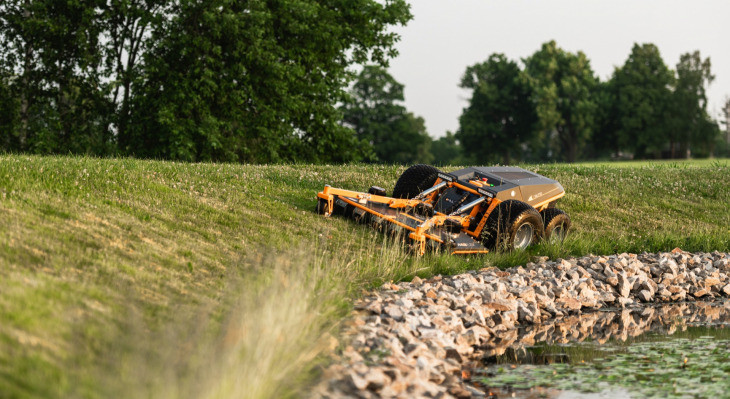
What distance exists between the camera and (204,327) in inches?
249

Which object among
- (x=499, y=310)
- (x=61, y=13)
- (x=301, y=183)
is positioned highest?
(x=61, y=13)

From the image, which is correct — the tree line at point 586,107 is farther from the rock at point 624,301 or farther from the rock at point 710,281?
the rock at point 624,301

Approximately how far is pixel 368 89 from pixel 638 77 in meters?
23.8

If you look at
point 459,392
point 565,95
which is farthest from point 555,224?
point 565,95

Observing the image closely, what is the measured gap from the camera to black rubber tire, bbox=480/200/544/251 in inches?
484

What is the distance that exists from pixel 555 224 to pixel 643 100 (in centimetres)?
5858

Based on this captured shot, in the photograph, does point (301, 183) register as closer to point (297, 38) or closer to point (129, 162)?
point (129, 162)

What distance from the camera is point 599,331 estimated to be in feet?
32.5

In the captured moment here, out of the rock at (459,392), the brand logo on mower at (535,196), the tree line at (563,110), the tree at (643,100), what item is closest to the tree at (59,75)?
the brand logo on mower at (535,196)

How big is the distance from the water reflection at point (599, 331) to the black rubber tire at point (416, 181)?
4147mm

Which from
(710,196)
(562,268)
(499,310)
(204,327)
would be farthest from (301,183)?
(710,196)

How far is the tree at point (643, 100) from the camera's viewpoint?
217ft

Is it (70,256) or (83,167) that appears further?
(83,167)

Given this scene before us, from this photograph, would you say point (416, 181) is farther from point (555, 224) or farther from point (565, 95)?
point (565, 95)
